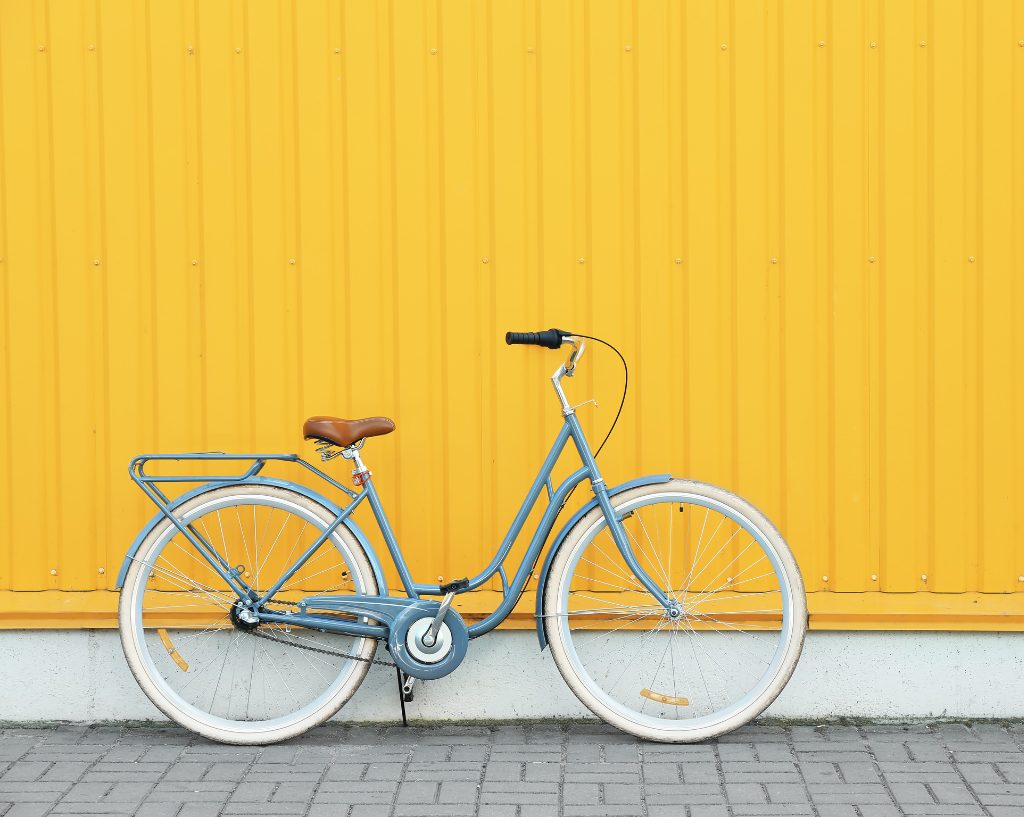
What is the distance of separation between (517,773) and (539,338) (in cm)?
146

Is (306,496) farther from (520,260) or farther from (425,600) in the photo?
(520,260)

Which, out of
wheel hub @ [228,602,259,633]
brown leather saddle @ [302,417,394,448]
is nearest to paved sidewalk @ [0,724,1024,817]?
wheel hub @ [228,602,259,633]

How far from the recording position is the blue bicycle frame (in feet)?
16.0

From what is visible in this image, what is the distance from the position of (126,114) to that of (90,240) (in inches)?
19.1

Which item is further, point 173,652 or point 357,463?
point 173,652

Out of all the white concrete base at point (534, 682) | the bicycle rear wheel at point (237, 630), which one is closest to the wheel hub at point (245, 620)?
the bicycle rear wheel at point (237, 630)

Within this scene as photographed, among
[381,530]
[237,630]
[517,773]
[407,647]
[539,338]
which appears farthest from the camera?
[237,630]

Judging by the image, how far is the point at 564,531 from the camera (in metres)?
4.86

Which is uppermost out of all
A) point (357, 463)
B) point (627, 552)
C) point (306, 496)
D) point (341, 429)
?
point (341, 429)

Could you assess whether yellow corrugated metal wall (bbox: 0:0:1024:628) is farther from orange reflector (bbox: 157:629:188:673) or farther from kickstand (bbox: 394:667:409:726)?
kickstand (bbox: 394:667:409:726)

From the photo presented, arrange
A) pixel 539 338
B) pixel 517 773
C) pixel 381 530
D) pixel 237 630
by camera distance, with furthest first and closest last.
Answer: pixel 237 630 → pixel 381 530 → pixel 539 338 → pixel 517 773

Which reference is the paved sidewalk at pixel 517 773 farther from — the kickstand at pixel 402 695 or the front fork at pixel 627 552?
the front fork at pixel 627 552

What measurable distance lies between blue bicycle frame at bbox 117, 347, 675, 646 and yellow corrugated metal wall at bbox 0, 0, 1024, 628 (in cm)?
24

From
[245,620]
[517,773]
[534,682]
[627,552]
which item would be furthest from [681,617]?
[245,620]
